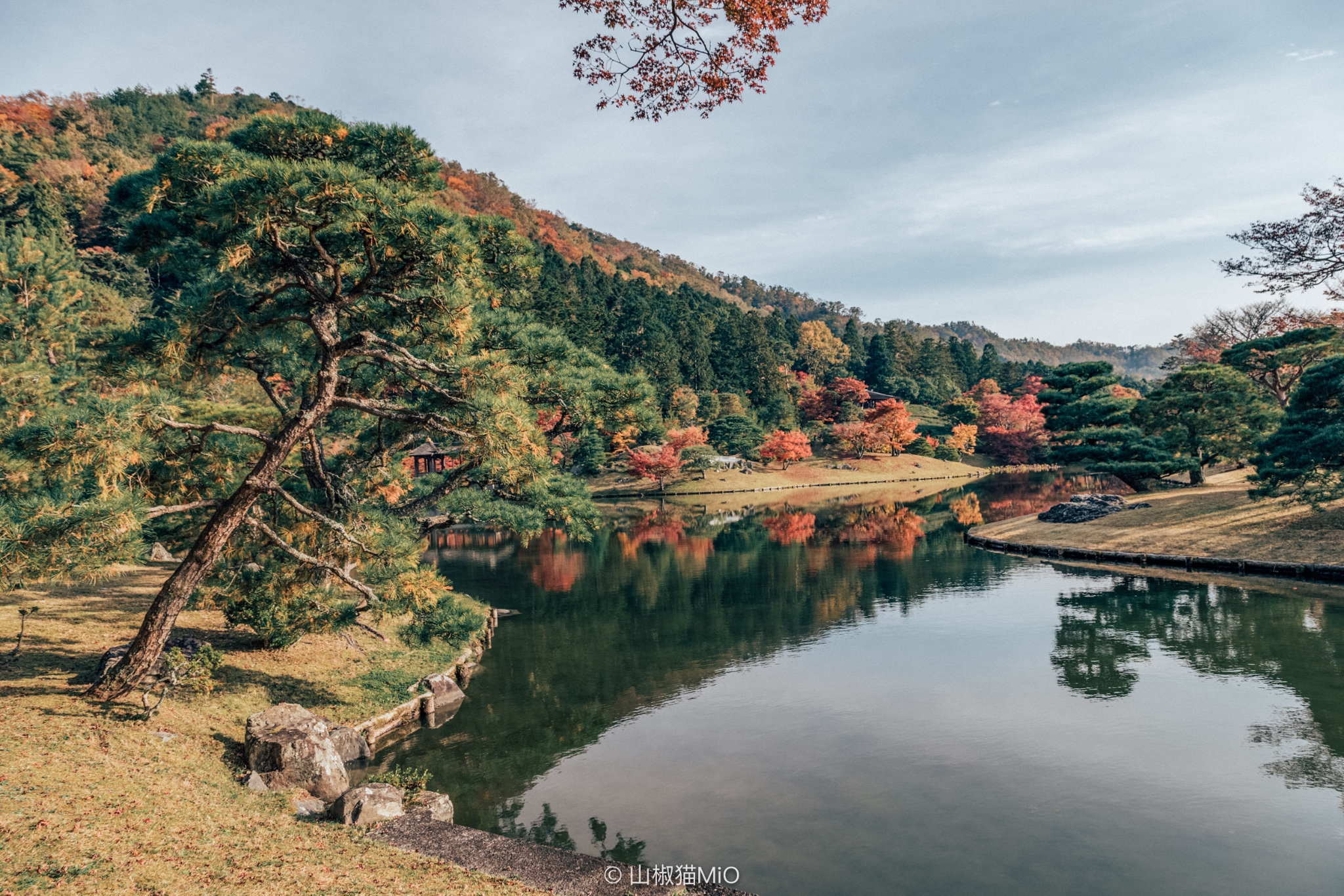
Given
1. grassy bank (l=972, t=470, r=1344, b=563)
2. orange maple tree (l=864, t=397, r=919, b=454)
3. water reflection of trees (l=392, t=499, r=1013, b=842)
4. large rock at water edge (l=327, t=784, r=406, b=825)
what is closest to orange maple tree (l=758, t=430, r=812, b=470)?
orange maple tree (l=864, t=397, r=919, b=454)

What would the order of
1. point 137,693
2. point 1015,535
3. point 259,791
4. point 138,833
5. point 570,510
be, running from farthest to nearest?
1. point 1015,535
2. point 570,510
3. point 137,693
4. point 259,791
5. point 138,833

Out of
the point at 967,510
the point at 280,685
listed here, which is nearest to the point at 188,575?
the point at 280,685

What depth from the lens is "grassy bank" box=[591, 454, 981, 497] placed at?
57062mm

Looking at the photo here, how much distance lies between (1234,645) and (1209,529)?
11149mm

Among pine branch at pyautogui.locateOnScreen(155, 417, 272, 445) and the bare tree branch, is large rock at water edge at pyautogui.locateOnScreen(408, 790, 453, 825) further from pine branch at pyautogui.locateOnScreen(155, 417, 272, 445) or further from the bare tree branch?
pine branch at pyautogui.locateOnScreen(155, 417, 272, 445)

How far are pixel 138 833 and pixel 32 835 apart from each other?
0.71 metres

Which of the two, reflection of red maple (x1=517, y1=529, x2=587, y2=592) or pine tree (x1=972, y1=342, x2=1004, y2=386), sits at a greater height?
pine tree (x1=972, y1=342, x2=1004, y2=386)

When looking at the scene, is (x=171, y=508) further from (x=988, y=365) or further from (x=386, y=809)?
(x=988, y=365)

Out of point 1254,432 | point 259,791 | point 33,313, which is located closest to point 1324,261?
point 1254,432

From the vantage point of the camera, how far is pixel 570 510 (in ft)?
40.1

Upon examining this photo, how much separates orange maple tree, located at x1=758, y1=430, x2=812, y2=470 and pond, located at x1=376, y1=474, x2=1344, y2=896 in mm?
40108

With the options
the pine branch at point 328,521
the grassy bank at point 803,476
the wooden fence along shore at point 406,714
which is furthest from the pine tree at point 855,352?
the pine branch at point 328,521

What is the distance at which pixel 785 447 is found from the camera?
204ft

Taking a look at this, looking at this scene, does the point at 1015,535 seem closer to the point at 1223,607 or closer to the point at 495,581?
the point at 1223,607
